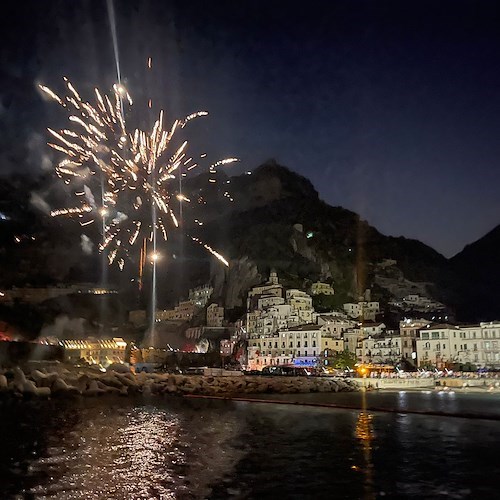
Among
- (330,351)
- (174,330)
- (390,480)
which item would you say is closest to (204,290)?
(174,330)

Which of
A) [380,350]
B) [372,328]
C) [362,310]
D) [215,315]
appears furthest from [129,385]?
[362,310]

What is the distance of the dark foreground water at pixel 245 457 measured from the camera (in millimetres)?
9789

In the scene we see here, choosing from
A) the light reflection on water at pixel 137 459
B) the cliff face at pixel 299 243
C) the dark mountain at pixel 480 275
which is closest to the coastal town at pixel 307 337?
the cliff face at pixel 299 243

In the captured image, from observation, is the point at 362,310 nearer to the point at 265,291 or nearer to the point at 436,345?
the point at 265,291

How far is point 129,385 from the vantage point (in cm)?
3938

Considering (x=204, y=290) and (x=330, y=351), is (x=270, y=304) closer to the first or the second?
(x=330, y=351)

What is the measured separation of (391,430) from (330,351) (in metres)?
65.4

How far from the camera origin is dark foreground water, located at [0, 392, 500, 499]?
9.79 meters

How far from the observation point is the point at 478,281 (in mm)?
161125

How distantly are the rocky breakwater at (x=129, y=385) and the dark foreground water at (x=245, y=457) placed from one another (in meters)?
13.3

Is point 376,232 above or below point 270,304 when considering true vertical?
above

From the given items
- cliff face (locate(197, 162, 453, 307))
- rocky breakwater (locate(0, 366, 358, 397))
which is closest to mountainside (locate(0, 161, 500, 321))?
cliff face (locate(197, 162, 453, 307))

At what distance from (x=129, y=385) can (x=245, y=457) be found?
28518 millimetres

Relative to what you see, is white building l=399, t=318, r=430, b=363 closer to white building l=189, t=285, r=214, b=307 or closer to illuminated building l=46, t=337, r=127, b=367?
illuminated building l=46, t=337, r=127, b=367
